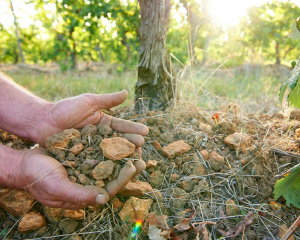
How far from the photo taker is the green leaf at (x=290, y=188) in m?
1.38

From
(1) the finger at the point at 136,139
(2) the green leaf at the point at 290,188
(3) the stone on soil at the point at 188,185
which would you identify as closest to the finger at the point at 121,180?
(1) the finger at the point at 136,139

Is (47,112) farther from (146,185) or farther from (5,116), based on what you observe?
(146,185)

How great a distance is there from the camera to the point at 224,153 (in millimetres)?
1807

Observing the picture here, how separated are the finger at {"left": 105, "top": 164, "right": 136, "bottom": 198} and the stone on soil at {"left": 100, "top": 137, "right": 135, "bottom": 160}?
8 centimetres

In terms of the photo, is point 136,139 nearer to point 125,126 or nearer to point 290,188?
point 125,126

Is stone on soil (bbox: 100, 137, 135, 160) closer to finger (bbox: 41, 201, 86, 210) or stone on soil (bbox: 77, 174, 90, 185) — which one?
stone on soil (bbox: 77, 174, 90, 185)

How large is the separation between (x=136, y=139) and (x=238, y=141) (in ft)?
2.66

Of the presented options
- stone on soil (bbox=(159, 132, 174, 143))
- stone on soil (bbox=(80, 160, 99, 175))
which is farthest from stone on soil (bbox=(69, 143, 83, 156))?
stone on soil (bbox=(159, 132, 174, 143))

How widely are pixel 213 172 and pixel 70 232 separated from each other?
966mm

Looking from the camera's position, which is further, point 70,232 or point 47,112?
point 47,112

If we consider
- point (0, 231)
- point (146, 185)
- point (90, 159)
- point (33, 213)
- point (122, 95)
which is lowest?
point (0, 231)

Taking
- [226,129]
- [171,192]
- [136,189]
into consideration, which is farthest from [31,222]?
[226,129]

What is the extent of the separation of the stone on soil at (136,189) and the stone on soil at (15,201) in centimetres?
53

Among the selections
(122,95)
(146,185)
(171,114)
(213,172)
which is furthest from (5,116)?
(213,172)
